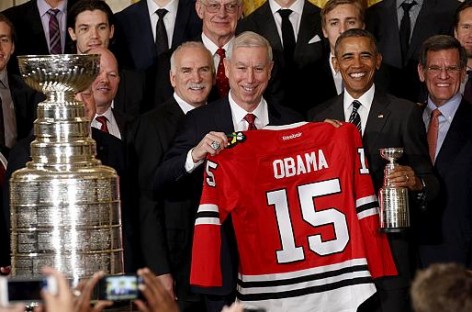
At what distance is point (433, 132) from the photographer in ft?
25.0

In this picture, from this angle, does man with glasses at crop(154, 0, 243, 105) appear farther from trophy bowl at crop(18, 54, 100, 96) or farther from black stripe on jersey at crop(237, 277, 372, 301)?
trophy bowl at crop(18, 54, 100, 96)

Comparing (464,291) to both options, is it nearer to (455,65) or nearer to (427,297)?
(427,297)

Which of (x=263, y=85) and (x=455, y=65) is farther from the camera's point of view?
(x=455, y=65)

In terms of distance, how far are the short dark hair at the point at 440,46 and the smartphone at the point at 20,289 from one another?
4264 mm

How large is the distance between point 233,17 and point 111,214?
3451 millimetres

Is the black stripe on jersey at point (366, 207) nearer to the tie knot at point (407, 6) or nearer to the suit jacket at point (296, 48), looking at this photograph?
the suit jacket at point (296, 48)

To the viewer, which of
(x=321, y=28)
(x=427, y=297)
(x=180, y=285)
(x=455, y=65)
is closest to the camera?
(x=427, y=297)

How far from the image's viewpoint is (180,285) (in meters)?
7.11

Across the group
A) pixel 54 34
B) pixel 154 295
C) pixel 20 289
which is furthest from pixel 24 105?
pixel 154 295

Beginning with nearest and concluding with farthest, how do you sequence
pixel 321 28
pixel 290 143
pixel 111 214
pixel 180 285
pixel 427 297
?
pixel 427 297, pixel 111 214, pixel 290 143, pixel 180 285, pixel 321 28

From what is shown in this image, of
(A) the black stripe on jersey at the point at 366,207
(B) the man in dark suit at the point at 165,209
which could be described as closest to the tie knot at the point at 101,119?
(B) the man in dark suit at the point at 165,209

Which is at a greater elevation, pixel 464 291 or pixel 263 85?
pixel 263 85

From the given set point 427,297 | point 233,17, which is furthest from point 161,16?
point 427,297

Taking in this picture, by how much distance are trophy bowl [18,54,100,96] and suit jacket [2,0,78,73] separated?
137 inches
